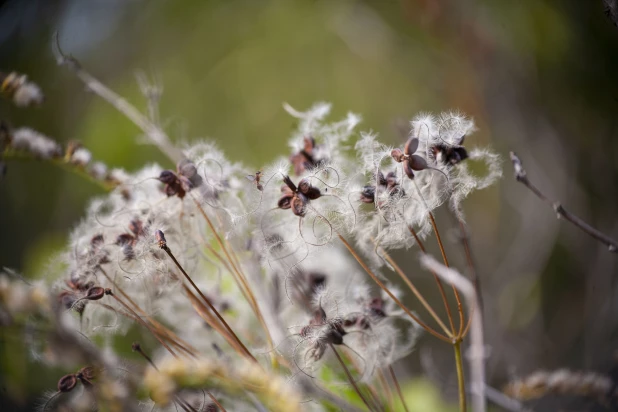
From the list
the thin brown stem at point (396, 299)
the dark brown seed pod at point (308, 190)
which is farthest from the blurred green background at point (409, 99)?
the dark brown seed pod at point (308, 190)

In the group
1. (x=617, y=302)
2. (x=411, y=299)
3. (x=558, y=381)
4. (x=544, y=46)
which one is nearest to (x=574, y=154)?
(x=544, y=46)

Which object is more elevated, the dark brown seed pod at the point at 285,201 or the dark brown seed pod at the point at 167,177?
the dark brown seed pod at the point at 167,177

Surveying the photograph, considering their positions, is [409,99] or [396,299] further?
[409,99]

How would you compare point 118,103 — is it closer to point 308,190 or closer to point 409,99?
point 308,190

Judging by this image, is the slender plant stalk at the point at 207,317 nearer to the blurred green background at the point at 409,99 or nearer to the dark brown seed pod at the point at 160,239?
the dark brown seed pod at the point at 160,239

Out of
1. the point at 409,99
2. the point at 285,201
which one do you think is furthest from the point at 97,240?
the point at 409,99

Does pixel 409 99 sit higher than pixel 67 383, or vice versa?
pixel 409 99
